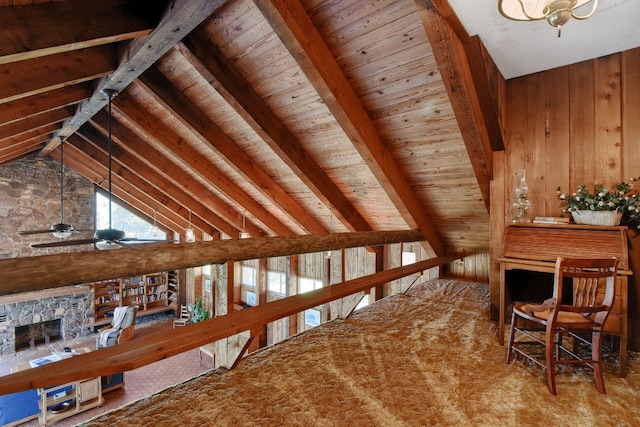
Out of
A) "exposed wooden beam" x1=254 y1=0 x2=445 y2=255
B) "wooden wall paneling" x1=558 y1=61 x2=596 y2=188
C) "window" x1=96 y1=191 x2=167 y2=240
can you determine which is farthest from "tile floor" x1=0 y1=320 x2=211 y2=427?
"wooden wall paneling" x1=558 y1=61 x2=596 y2=188

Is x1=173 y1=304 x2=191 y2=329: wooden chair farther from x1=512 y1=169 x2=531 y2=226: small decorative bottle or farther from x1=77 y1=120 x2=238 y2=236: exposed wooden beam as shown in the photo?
x1=512 y1=169 x2=531 y2=226: small decorative bottle

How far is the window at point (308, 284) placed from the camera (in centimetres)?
684

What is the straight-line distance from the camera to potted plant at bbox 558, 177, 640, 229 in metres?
2.34

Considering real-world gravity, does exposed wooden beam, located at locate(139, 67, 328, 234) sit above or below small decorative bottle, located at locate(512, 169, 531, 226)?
above

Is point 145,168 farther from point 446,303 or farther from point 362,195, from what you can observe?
point 446,303

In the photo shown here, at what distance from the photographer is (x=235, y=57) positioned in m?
2.98

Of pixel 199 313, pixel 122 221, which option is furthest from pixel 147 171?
pixel 199 313

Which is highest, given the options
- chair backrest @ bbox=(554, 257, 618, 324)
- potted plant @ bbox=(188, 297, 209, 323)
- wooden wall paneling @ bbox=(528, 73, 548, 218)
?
wooden wall paneling @ bbox=(528, 73, 548, 218)

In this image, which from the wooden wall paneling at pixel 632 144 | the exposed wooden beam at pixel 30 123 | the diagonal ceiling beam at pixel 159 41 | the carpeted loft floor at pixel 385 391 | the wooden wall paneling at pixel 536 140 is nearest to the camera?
the carpeted loft floor at pixel 385 391

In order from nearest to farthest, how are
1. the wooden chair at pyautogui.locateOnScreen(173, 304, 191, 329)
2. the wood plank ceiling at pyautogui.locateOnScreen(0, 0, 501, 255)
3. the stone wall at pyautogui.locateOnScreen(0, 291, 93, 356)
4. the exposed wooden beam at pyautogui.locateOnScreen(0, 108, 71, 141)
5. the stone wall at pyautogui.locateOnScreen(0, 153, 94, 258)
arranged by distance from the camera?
the wood plank ceiling at pyautogui.locateOnScreen(0, 0, 501, 255) < the exposed wooden beam at pyautogui.locateOnScreen(0, 108, 71, 141) < the stone wall at pyautogui.locateOnScreen(0, 153, 94, 258) < the stone wall at pyautogui.locateOnScreen(0, 291, 93, 356) < the wooden chair at pyautogui.locateOnScreen(173, 304, 191, 329)

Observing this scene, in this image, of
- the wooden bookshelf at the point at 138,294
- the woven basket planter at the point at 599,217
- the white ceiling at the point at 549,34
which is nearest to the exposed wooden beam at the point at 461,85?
the white ceiling at the point at 549,34

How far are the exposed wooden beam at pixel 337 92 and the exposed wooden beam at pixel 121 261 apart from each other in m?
1.24

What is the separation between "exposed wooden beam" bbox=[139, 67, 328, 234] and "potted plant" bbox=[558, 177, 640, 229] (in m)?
3.66

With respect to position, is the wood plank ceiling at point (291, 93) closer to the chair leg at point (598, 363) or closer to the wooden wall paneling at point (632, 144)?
the wooden wall paneling at point (632, 144)
